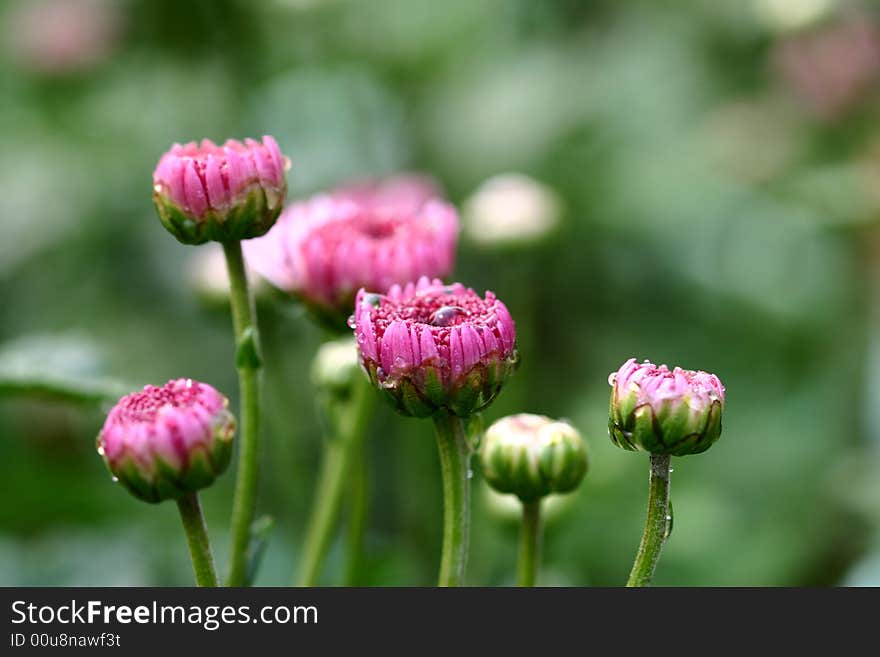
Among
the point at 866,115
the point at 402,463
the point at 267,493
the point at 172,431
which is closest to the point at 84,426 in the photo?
the point at 267,493

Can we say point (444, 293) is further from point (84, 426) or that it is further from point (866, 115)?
point (866, 115)

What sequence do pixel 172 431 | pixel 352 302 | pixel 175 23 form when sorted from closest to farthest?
pixel 172 431
pixel 352 302
pixel 175 23

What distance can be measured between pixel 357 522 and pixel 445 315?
36 cm

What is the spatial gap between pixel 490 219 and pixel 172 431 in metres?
0.97

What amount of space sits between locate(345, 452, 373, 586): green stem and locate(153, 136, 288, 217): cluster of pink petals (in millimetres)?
312

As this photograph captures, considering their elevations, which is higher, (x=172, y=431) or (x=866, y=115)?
(x=866, y=115)

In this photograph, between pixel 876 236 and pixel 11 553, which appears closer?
pixel 11 553

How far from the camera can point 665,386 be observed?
0.78m

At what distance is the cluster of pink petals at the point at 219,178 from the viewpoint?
0.89 m

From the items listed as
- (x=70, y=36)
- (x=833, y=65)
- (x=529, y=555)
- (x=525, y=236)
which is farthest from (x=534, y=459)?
(x=70, y=36)

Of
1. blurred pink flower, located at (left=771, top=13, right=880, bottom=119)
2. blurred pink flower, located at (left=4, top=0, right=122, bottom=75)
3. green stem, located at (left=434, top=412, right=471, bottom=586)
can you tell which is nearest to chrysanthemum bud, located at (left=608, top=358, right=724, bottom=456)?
green stem, located at (left=434, top=412, right=471, bottom=586)

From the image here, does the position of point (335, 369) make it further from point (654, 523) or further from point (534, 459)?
point (654, 523)

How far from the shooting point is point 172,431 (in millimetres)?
804

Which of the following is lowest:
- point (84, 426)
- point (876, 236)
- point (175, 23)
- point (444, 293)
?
point (84, 426)
